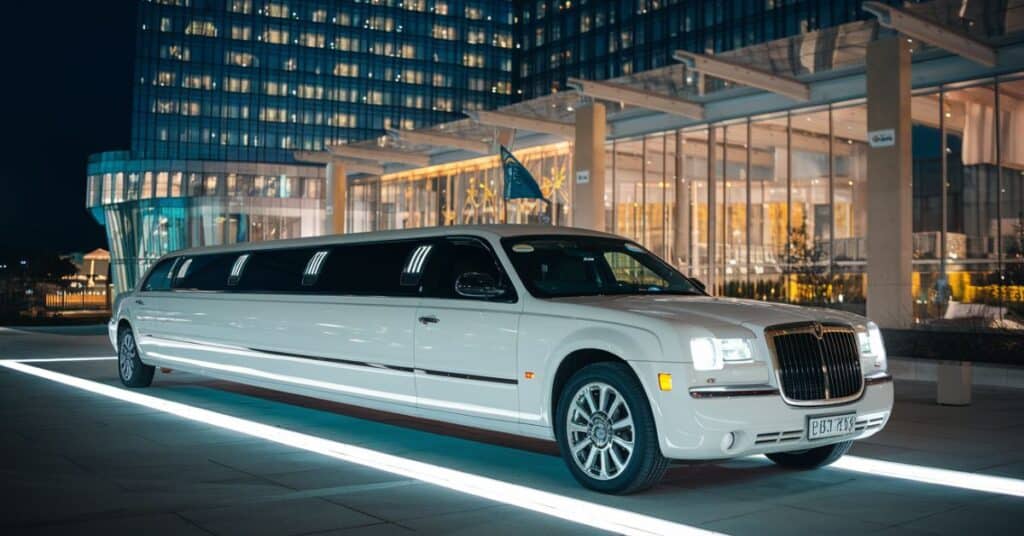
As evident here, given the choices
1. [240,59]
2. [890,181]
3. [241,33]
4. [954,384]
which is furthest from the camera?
[240,59]

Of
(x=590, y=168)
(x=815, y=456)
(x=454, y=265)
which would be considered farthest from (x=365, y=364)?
(x=590, y=168)

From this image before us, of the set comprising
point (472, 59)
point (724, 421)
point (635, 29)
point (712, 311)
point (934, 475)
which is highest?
point (472, 59)

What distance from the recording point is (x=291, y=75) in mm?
96438

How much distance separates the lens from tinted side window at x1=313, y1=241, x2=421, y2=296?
28.0 ft

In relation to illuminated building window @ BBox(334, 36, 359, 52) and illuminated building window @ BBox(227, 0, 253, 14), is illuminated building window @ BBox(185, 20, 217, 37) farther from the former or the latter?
illuminated building window @ BBox(334, 36, 359, 52)

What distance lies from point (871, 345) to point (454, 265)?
3262mm

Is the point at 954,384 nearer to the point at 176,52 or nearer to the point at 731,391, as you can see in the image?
the point at 731,391

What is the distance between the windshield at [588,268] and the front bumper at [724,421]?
5.04ft

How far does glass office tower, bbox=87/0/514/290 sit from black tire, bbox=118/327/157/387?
6788 cm

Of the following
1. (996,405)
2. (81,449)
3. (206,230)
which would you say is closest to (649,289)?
(81,449)

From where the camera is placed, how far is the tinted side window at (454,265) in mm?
7746

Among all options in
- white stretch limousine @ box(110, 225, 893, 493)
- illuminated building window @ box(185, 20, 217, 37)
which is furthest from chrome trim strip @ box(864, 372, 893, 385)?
illuminated building window @ box(185, 20, 217, 37)

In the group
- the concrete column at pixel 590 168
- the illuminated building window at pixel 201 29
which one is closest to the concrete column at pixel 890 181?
the concrete column at pixel 590 168

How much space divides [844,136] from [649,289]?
790 inches
